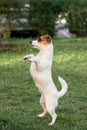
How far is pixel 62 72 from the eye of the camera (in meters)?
11.9

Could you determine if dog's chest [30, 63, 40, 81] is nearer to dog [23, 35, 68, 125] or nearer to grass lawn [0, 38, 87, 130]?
dog [23, 35, 68, 125]

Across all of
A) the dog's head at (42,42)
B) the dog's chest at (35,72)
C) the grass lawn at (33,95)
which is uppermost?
the dog's head at (42,42)

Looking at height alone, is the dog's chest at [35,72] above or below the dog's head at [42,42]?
below

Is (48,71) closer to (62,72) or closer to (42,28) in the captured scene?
(62,72)

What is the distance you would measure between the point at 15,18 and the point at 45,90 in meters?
18.7

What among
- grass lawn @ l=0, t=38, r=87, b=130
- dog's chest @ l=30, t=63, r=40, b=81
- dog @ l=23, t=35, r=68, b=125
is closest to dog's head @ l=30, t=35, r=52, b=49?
dog @ l=23, t=35, r=68, b=125

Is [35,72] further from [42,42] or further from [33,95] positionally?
[33,95]

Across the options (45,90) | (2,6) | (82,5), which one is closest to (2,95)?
(45,90)

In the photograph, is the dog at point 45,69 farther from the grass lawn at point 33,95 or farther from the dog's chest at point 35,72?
the grass lawn at point 33,95

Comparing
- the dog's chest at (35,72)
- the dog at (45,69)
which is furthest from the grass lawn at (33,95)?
the dog's chest at (35,72)

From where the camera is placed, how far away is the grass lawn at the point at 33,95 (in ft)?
21.8

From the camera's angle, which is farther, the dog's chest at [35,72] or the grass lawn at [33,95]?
the grass lawn at [33,95]

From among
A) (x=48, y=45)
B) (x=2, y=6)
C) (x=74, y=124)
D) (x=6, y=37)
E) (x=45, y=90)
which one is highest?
(x=48, y=45)

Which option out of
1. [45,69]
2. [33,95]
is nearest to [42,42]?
[45,69]
